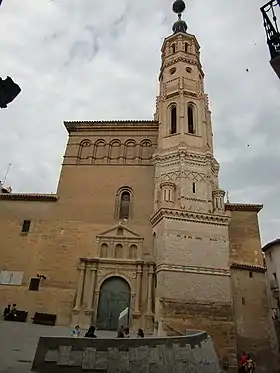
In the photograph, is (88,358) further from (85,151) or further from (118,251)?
(85,151)

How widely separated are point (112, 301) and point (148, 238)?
398 cm

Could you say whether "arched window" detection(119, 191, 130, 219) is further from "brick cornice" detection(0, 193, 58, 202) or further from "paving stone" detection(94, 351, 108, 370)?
"paving stone" detection(94, 351, 108, 370)

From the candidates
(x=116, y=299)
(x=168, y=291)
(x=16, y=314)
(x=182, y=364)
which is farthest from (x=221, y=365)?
(x=16, y=314)

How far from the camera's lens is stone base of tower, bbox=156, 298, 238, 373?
15477 millimetres

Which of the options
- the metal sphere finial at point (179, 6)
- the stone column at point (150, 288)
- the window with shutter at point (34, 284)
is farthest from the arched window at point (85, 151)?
the metal sphere finial at point (179, 6)

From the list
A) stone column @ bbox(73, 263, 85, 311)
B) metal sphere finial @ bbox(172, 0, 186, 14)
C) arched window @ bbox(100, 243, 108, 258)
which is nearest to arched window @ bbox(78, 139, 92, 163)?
arched window @ bbox(100, 243, 108, 258)

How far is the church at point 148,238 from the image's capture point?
16766mm

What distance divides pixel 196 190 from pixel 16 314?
1165 cm

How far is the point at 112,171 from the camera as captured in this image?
22.1 metres

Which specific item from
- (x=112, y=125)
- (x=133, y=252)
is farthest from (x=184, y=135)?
(x=133, y=252)

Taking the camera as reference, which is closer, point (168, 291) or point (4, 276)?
point (168, 291)

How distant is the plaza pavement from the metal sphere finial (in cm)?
2663

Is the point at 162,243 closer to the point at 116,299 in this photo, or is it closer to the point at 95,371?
the point at 116,299

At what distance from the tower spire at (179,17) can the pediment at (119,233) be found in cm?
1679
